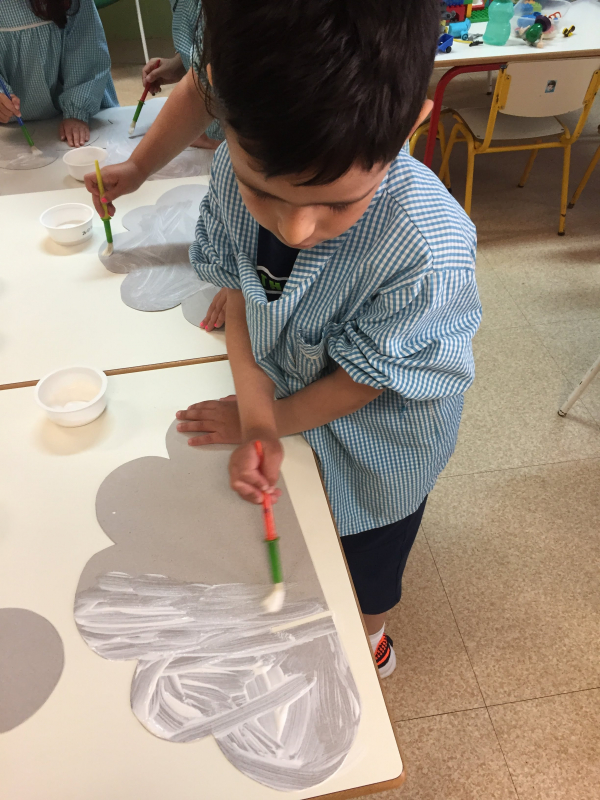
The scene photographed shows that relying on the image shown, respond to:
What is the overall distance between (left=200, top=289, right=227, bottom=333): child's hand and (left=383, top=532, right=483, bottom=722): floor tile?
33.5 inches

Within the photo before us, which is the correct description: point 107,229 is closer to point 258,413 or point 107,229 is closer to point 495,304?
point 258,413

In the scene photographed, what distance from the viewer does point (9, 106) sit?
142 centimetres

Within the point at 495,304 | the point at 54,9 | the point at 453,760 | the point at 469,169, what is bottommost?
the point at 453,760

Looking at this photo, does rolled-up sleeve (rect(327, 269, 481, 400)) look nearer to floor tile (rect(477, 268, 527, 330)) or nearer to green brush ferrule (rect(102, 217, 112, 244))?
green brush ferrule (rect(102, 217, 112, 244))

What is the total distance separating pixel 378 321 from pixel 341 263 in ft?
0.27

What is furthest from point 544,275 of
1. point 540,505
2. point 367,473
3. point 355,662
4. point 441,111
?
point 355,662


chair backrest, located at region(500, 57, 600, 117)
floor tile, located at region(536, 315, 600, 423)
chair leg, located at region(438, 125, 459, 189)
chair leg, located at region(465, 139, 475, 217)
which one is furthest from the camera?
chair leg, located at region(438, 125, 459, 189)

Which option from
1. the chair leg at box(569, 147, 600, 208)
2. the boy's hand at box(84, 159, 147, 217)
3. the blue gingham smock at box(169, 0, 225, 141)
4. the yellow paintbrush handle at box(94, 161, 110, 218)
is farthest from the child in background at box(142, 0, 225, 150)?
the chair leg at box(569, 147, 600, 208)

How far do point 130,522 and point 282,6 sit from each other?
571 millimetres

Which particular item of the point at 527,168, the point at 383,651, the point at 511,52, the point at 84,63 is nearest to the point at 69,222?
the point at 84,63

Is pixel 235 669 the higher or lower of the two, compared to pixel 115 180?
lower

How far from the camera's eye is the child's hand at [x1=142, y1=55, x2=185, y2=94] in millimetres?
1469

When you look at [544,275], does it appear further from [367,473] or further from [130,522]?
[130,522]

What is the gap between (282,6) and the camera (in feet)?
1.37
